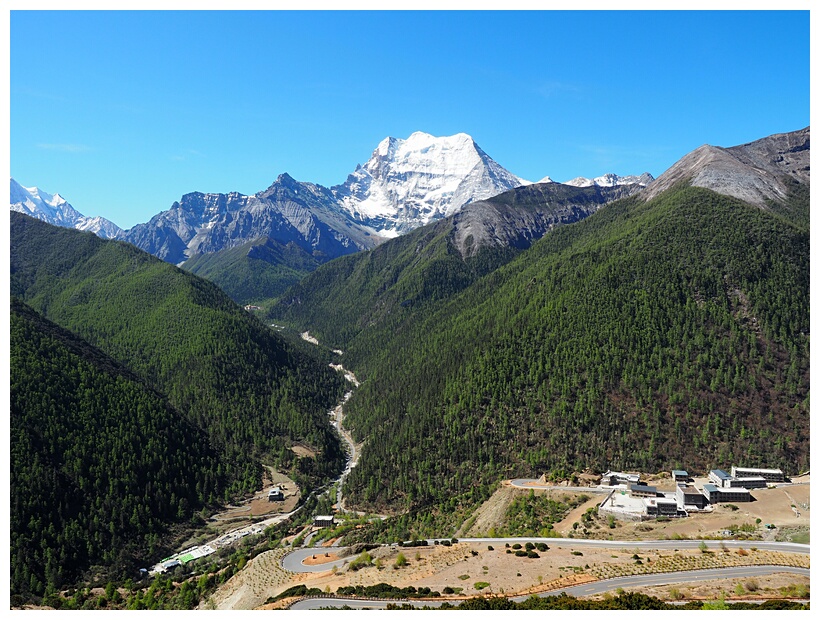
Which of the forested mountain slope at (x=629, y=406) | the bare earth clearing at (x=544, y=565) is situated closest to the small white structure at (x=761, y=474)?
the forested mountain slope at (x=629, y=406)

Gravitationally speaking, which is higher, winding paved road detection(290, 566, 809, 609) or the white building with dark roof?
the white building with dark roof

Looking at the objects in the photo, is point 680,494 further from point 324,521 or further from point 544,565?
point 324,521

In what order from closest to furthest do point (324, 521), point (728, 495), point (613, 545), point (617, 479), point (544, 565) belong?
point (544, 565) → point (613, 545) → point (728, 495) → point (617, 479) → point (324, 521)

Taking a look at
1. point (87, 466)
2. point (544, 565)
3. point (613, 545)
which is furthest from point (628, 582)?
point (87, 466)

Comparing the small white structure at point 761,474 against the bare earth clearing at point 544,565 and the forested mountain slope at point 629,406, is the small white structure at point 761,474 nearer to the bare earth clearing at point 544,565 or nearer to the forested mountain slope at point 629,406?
the forested mountain slope at point 629,406

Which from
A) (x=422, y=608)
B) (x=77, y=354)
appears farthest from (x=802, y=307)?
(x=77, y=354)

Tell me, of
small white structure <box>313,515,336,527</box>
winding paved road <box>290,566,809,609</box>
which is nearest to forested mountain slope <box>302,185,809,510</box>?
small white structure <box>313,515,336,527</box>

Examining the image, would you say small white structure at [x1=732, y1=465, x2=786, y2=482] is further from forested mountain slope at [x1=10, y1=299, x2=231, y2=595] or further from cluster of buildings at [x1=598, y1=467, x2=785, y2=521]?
Result: forested mountain slope at [x1=10, y1=299, x2=231, y2=595]
